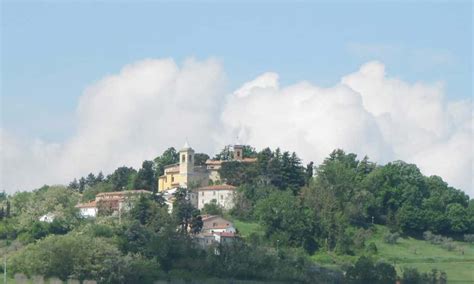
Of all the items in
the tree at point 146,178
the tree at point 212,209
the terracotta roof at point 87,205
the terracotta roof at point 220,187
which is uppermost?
the tree at point 146,178

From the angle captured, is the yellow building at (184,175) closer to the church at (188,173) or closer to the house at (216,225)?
the church at (188,173)

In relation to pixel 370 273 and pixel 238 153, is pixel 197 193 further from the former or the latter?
pixel 370 273

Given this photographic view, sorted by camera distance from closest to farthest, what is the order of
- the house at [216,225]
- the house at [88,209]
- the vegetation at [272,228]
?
the vegetation at [272,228]
the house at [216,225]
the house at [88,209]

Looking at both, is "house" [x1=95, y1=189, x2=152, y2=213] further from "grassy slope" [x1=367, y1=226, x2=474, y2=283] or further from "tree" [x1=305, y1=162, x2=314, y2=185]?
"grassy slope" [x1=367, y1=226, x2=474, y2=283]

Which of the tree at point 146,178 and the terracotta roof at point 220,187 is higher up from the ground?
the tree at point 146,178

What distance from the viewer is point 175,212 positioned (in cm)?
6744

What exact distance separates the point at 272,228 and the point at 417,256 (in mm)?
8899

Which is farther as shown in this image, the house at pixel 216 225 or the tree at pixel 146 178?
the tree at pixel 146 178

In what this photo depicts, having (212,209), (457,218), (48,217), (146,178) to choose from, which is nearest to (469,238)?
(457,218)

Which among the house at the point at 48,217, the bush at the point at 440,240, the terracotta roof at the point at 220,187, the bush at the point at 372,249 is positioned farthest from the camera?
the terracotta roof at the point at 220,187

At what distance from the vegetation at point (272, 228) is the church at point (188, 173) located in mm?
1180

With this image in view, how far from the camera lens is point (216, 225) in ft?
234

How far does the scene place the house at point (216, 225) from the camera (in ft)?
231

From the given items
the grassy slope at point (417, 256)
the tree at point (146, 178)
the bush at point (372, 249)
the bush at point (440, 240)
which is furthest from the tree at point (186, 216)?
the bush at point (440, 240)
